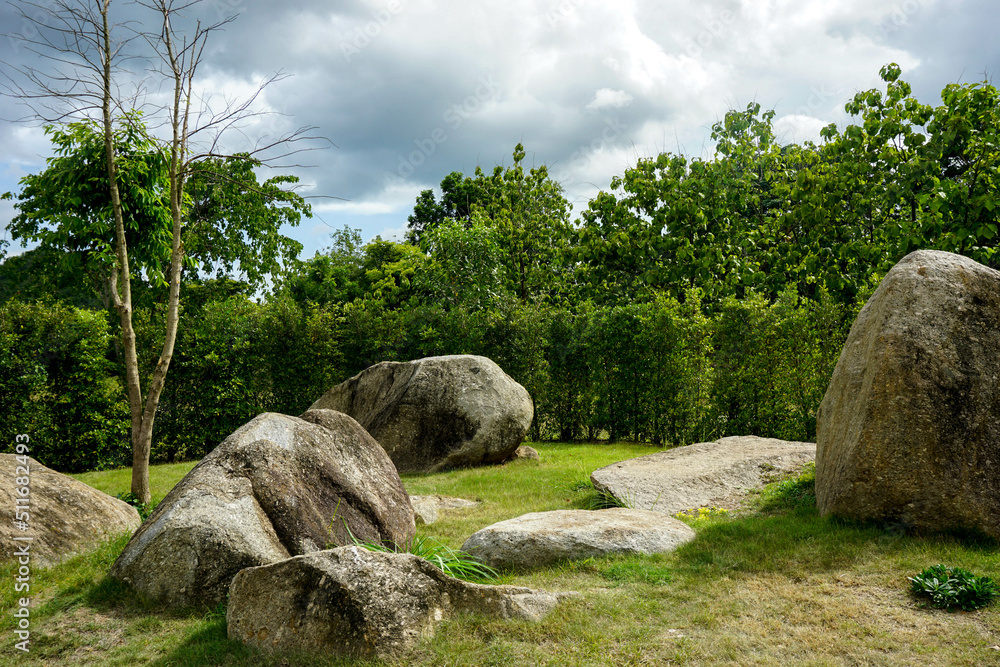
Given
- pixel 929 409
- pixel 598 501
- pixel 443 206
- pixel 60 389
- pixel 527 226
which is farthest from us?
pixel 443 206

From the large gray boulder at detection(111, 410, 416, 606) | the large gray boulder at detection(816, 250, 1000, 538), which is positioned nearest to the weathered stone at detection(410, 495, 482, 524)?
the large gray boulder at detection(111, 410, 416, 606)

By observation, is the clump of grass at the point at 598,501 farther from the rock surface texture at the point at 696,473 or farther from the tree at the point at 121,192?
the tree at the point at 121,192

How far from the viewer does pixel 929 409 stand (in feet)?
19.9

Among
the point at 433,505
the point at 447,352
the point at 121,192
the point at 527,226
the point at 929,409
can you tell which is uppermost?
the point at 527,226

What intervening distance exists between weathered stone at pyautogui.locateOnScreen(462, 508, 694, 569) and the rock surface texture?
68.5 inches

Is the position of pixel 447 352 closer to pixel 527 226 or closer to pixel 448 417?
pixel 448 417

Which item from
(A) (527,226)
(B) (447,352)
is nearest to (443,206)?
(A) (527,226)

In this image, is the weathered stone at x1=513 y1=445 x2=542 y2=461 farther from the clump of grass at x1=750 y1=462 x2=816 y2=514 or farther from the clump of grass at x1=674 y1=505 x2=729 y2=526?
the clump of grass at x1=674 y1=505 x2=729 y2=526

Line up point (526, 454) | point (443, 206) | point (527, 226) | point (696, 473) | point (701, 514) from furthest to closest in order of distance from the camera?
point (443, 206), point (527, 226), point (526, 454), point (696, 473), point (701, 514)

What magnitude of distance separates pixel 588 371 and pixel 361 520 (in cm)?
973

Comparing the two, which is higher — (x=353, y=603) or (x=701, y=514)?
(x=353, y=603)

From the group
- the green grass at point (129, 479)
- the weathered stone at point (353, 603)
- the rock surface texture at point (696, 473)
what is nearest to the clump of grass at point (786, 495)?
the rock surface texture at point (696, 473)

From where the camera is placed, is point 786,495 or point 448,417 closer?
point 786,495

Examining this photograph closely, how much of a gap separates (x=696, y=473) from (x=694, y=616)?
15.1ft
